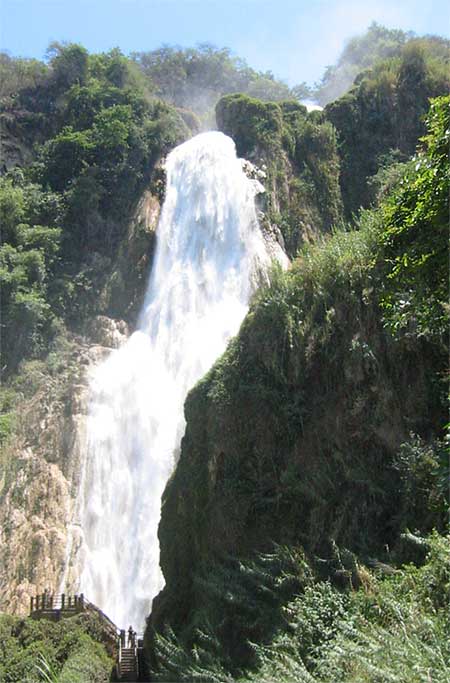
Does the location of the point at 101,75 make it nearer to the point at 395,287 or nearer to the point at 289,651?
the point at 395,287

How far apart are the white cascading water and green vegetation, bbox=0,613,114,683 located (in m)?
3.93

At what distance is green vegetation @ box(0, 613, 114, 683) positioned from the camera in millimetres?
12328

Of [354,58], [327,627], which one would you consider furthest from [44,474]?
[354,58]

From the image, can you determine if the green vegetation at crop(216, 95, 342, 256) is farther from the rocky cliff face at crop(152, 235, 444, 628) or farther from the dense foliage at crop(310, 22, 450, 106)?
the dense foliage at crop(310, 22, 450, 106)

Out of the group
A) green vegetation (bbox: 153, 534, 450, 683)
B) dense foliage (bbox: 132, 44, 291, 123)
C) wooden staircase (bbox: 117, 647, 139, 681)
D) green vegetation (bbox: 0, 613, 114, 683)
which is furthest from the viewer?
dense foliage (bbox: 132, 44, 291, 123)

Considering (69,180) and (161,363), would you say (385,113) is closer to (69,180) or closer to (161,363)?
(69,180)

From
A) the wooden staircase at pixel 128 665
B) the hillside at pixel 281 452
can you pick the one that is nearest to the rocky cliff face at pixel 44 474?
the hillside at pixel 281 452

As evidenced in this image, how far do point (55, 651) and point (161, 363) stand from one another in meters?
11.7

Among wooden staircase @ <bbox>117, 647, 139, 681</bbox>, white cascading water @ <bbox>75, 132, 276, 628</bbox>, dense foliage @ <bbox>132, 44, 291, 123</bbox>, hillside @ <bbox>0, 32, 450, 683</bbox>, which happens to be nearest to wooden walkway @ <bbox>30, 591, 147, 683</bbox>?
wooden staircase @ <bbox>117, 647, 139, 681</bbox>

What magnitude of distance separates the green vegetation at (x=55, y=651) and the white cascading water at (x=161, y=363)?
393 cm

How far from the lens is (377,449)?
11.3 metres

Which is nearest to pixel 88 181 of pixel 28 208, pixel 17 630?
pixel 28 208

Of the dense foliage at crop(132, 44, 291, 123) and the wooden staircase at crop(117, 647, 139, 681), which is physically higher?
the dense foliage at crop(132, 44, 291, 123)

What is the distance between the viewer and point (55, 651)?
43.0 ft
